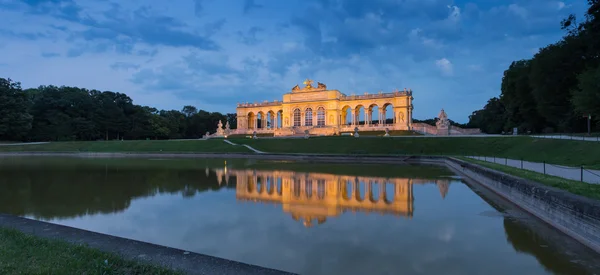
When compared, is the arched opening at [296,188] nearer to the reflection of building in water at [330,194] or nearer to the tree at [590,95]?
the reflection of building in water at [330,194]

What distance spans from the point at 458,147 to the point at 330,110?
3390 cm

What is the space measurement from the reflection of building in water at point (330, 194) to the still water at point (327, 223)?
0.13 feet

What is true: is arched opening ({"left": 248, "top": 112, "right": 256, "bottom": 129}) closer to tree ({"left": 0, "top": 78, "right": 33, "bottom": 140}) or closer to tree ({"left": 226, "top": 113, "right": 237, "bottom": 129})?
tree ({"left": 226, "top": 113, "right": 237, "bottom": 129})

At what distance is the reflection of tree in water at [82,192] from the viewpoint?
10.0 metres

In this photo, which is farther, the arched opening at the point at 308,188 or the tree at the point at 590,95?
the tree at the point at 590,95

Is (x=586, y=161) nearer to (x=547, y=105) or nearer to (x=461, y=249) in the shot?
(x=461, y=249)

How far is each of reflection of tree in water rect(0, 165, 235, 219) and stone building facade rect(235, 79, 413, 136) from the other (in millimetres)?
48729

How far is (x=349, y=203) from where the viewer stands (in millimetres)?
10961

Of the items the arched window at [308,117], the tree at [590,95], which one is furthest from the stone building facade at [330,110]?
the tree at [590,95]

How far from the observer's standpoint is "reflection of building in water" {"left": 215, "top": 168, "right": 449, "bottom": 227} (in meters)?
9.98

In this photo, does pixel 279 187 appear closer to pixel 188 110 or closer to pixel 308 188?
pixel 308 188

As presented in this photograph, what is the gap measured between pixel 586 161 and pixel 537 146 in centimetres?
874

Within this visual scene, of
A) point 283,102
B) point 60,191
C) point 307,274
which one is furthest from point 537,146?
point 283,102

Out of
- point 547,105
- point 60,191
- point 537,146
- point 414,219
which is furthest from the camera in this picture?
point 547,105
